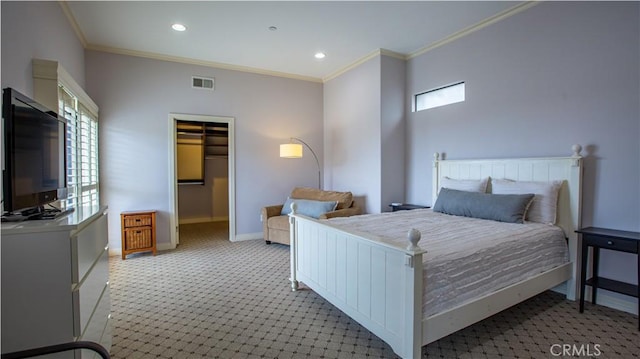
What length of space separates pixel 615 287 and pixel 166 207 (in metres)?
5.42

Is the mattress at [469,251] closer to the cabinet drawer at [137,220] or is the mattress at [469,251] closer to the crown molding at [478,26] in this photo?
the crown molding at [478,26]

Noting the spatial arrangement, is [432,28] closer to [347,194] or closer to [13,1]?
[347,194]

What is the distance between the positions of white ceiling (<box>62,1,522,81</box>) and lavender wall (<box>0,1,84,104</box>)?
409 mm

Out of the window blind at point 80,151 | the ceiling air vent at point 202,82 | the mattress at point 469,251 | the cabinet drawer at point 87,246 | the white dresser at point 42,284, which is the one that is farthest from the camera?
the ceiling air vent at point 202,82

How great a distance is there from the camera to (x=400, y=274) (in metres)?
1.86

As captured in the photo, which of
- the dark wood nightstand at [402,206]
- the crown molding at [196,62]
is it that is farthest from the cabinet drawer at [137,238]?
the dark wood nightstand at [402,206]

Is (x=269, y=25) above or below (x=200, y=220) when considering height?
above

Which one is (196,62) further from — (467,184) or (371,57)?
(467,184)

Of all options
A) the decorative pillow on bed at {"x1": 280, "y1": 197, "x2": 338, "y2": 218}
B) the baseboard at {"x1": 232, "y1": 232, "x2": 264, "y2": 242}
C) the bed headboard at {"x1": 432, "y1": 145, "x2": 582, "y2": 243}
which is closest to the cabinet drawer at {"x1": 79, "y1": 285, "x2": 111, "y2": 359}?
the decorative pillow on bed at {"x1": 280, "y1": 197, "x2": 338, "y2": 218}

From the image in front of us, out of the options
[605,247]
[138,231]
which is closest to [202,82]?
[138,231]

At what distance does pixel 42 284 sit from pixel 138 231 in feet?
11.1

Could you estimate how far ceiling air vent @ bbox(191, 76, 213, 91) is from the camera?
497 centimetres

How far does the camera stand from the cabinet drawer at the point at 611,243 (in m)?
2.36

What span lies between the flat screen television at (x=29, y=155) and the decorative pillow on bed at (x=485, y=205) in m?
3.50
